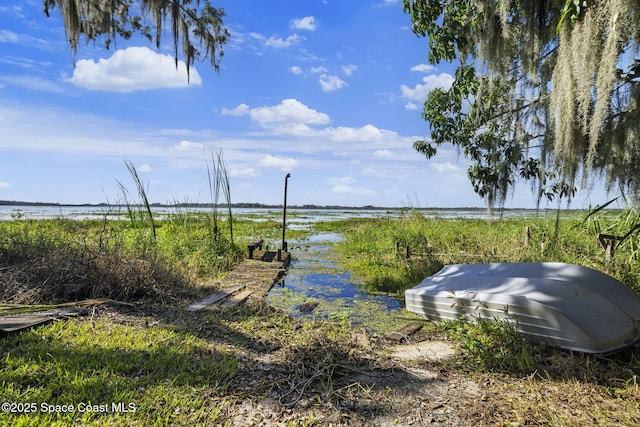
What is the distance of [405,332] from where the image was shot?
4.79 metres

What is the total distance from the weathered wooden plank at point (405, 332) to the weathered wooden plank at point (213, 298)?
2777 millimetres

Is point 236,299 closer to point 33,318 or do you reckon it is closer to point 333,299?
point 333,299

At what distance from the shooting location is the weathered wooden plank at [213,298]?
521cm

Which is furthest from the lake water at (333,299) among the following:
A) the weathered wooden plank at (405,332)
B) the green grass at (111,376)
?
the green grass at (111,376)

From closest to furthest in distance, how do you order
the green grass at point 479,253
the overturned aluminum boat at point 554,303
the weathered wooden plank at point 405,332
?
1. the overturned aluminum boat at point 554,303
2. the weathered wooden plank at point 405,332
3. the green grass at point 479,253

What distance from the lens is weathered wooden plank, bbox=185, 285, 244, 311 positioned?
521cm

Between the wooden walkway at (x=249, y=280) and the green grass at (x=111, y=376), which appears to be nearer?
the green grass at (x=111, y=376)

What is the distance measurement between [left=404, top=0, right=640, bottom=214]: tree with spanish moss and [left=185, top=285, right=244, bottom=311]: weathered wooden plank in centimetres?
443

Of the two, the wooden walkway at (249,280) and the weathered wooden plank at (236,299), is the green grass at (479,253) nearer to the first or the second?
the wooden walkway at (249,280)

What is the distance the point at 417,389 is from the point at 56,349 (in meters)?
3.29

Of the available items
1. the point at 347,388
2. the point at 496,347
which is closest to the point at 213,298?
the point at 347,388

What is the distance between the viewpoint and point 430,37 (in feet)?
17.8

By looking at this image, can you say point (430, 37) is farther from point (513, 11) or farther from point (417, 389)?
point (417, 389)

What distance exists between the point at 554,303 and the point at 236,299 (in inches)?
176
